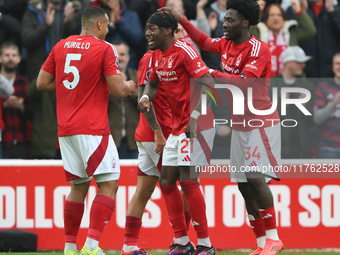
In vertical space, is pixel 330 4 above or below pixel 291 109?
above

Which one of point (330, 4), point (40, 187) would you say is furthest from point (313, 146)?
point (40, 187)

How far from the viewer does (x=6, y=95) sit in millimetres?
9352

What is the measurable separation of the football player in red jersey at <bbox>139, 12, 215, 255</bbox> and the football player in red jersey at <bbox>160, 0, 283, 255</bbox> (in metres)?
0.29

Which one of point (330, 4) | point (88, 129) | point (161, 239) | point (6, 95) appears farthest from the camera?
point (330, 4)

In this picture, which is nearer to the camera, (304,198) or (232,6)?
(232,6)

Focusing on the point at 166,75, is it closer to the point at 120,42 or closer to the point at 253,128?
the point at 253,128

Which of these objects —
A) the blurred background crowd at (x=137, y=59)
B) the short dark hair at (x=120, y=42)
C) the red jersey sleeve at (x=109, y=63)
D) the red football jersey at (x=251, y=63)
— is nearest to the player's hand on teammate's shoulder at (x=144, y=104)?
the red jersey sleeve at (x=109, y=63)

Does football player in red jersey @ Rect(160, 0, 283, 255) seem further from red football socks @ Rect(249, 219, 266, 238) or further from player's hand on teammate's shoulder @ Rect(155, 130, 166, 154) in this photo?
player's hand on teammate's shoulder @ Rect(155, 130, 166, 154)

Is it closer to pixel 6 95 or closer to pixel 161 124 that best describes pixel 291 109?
pixel 161 124

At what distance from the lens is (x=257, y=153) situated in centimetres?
701

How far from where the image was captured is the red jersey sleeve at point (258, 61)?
22.3 feet

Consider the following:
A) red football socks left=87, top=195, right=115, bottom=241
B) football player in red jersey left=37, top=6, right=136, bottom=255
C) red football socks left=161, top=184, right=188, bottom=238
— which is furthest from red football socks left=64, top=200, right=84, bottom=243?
red football socks left=161, top=184, right=188, bottom=238

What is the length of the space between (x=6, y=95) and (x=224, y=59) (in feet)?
11.2

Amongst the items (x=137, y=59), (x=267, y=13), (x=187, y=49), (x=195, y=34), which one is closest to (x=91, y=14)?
(x=187, y=49)
